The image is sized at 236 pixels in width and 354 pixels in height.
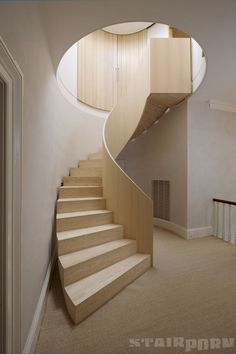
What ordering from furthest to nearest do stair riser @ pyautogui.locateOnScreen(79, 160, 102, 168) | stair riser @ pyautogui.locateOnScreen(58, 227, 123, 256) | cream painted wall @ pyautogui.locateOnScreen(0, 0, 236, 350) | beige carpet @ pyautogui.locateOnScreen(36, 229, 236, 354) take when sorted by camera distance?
stair riser @ pyautogui.locateOnScreen(79, 160, 102, 168) → stair riser @ pyautogui.locateOnScreen(58, 227, 123, 256) → beige carpet @ pyautogui.locateOnScreen(36, 229, 236, 354) → cream painted wall @ pyautogui.locateOnScreen(0, 0, 236, 350)

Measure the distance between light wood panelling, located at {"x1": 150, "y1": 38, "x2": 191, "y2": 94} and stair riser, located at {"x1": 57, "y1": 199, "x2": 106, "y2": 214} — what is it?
7.49ft

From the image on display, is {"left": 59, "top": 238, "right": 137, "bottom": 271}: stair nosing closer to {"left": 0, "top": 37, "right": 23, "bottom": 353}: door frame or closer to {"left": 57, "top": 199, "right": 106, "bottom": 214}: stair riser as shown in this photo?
{"left": 57, "top": 199, "right": 106, "bottom": 214}: stair riser

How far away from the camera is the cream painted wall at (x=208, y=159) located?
407 centimetres

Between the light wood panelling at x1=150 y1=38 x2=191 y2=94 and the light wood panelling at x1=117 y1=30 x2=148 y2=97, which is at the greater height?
the light wood panelling at x1=117 y1=30 x2=148 y2=97

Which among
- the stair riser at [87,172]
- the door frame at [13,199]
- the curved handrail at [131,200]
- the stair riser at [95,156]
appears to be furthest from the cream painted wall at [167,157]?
the door frame at [13,199]

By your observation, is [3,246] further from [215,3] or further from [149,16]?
[215,3]

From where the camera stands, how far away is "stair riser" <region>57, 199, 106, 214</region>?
2827 millimetres

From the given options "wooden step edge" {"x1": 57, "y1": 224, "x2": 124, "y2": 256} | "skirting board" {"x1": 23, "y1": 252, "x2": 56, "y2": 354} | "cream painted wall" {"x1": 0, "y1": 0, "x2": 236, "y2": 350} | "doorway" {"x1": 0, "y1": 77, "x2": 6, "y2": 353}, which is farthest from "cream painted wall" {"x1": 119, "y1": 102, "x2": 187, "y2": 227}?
"doorway" {"x1": 0, "y1": 77, "x2": 6, "y2": 353}

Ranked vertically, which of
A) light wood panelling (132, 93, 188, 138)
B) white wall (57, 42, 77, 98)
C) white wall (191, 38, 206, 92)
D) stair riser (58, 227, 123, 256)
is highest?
white wall (57, 42, 77, 98)

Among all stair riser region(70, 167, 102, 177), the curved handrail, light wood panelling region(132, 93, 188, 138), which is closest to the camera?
the curved handrail

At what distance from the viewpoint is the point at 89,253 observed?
223cm

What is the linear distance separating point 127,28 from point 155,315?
22.6 feet

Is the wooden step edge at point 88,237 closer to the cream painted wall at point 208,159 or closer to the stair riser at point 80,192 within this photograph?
the stair riser at point 80,192

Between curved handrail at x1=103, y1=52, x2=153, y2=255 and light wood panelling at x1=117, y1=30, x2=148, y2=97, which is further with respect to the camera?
light wood panelling at x1=117, y1=30, x2=148, y2=97
